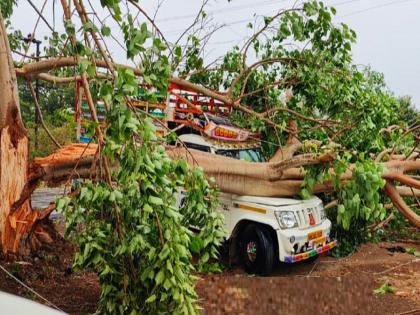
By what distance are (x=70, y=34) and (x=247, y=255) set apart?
4.54 meters

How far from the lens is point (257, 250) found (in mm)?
6746

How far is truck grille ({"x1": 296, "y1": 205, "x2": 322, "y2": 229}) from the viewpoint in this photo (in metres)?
6.85

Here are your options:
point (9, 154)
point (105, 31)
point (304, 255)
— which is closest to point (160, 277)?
point (105, 31)

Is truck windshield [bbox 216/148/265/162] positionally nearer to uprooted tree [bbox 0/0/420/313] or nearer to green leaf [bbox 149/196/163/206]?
uprooted tree [bbox 0/0/420/313]

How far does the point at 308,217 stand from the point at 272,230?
0.60m

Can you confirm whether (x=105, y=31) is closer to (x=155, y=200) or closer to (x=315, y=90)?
(x=155, y=200)

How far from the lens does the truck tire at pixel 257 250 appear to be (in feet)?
21.8

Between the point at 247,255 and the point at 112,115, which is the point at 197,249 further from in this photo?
the point at 247,255

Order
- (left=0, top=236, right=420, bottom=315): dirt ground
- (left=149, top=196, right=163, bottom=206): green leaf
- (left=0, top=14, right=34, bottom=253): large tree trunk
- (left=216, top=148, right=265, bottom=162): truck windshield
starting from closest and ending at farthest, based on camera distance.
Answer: (left=149, top=196, right=163, bottom=206): green leaf < (left=0, top=236, right=420, bottom=315): dirt ground < (left=0, top=14, right=34, bottom=253): large tree trunk < (left=216, top=148, right=265, bottom=162): truck windshield

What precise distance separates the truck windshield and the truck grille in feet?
4.48

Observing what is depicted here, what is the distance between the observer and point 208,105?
Result: 8320mm

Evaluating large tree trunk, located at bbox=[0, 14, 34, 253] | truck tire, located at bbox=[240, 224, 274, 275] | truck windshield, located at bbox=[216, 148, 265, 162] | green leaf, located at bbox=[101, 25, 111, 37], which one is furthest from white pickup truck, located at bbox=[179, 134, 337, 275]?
green leaf, located at bbox=[101, 25, 111, 37]

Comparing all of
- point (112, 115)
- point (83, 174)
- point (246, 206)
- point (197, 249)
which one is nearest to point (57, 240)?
point (83, 174)

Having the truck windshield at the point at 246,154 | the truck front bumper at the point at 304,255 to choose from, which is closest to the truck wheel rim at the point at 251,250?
the truck front bumper at the point at 304,255
